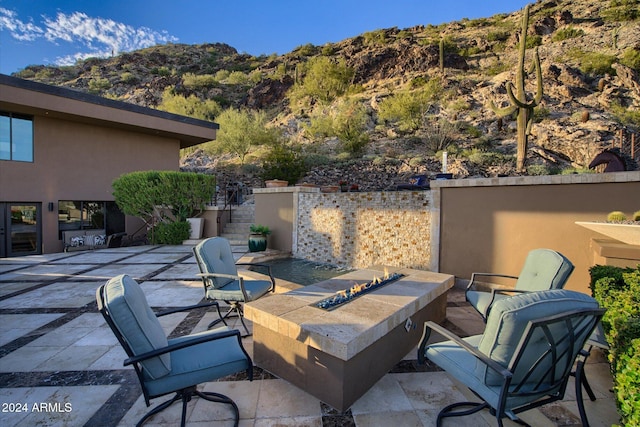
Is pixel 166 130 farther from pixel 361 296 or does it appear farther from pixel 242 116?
pixel 361 296

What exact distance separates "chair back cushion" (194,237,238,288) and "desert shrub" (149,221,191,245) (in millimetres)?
8041

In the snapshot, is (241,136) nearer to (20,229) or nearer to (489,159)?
(20,229)

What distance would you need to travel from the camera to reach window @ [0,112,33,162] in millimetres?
10008

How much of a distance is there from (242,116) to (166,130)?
853 centimetres

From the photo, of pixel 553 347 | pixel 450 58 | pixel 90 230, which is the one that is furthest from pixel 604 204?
pixel 450 58

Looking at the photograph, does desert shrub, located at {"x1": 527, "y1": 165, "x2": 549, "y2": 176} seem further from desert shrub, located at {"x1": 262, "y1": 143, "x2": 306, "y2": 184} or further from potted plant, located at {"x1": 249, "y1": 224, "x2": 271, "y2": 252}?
potted plant, located at {"x1": 249, "y1": 224, "x2": 271, "y2": 252}

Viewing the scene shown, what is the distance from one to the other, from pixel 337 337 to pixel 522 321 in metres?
1.14

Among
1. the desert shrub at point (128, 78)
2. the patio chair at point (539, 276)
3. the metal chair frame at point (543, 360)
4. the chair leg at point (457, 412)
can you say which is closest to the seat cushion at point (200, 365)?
the chair leg at point (457, 412)

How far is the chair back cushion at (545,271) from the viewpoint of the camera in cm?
A: 271

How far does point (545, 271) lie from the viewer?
114 inches

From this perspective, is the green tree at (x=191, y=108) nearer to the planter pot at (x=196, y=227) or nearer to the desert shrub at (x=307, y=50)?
the desert shrub at (x=307, y=50)

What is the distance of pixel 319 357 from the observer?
220 centimetres

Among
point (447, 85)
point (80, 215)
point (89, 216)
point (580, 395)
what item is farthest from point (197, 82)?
point (580, 395)

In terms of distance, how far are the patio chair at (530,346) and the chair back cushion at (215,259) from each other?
2.90m
